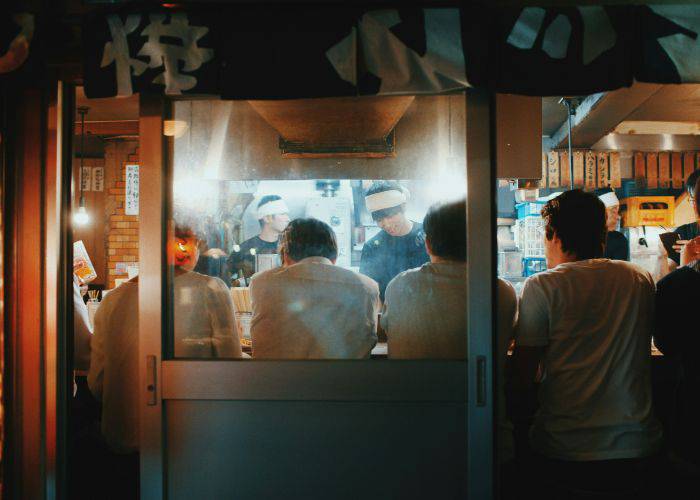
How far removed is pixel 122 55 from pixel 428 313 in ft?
6.90

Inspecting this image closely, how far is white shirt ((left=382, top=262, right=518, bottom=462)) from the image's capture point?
280cm

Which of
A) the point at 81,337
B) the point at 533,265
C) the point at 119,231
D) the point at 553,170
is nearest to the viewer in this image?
the point at 81,337

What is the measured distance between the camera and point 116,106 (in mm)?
6461

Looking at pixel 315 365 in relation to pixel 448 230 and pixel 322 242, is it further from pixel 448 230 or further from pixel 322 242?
pixel 448 230

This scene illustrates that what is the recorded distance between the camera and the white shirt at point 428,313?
2.85 meters

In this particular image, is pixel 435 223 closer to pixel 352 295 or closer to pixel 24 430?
pixel 352 295

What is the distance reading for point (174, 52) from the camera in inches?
103

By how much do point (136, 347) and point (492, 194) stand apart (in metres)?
2.25

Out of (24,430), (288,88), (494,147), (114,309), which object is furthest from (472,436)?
(24,430)

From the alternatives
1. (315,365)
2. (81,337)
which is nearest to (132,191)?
(81,337)

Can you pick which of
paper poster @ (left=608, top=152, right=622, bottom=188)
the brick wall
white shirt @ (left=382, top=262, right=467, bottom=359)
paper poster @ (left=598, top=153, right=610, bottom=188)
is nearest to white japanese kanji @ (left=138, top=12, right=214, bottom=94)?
white shirt @ (left=382, top=262, right=467, bottom=359)

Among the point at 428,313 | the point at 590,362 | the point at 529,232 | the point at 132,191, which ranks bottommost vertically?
the point at 590,362

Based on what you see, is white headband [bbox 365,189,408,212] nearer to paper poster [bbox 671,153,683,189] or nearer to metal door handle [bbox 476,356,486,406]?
metal door handle [bbox 476,356,486,406]

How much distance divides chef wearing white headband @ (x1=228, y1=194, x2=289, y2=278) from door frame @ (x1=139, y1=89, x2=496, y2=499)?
31.6 inches
